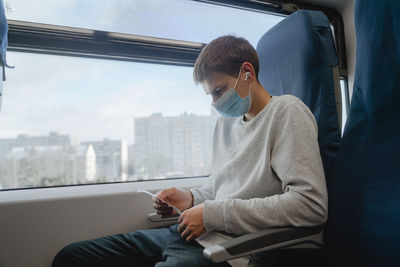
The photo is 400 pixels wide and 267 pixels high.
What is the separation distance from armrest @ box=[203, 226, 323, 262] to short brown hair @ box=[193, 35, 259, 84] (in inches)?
22.1

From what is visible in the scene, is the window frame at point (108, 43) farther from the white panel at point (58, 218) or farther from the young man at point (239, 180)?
the young man at point (239, 180)

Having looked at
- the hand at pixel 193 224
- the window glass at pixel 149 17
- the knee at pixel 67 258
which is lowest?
the knee at pixel 67 258

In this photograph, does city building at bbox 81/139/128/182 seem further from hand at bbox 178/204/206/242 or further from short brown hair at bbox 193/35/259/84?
hand at bbox 178/204/206/242

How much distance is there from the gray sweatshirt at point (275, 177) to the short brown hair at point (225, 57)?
7.8 inches

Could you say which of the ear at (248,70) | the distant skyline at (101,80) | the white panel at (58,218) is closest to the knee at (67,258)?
the white panel at (58,218)

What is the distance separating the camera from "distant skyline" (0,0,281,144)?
1.40 meters

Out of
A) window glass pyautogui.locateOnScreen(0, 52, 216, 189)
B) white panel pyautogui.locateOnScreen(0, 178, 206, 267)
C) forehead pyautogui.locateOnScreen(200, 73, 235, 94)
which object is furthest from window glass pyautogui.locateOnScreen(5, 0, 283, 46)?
white panel pyautogui.locateOnScreen(0, 178, 206, 267)

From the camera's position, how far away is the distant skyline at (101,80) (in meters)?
1.40

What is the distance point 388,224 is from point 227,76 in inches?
25.4

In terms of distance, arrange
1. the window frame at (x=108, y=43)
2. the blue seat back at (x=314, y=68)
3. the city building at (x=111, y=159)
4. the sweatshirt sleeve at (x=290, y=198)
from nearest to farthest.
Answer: the sweatshirt sleeve at (x=290, y=198) → the blue seat back at (x=314, y=68) → the window frame at (x=108, y=43) → the city building at (x=111, y=159)

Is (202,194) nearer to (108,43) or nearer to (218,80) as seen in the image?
(218,80)

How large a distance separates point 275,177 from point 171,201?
464 mm

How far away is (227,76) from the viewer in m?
0.99

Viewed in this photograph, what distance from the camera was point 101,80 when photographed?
1.54 meters
